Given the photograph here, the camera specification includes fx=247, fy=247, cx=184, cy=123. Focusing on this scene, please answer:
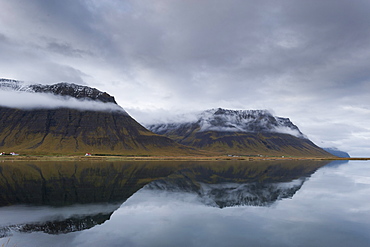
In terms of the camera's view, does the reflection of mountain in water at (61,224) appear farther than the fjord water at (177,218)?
Yes

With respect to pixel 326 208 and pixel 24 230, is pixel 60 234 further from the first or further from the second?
pixel 326 208

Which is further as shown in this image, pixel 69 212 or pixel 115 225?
pixel 69 212

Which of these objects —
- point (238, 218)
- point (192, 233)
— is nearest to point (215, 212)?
point (238, 218)

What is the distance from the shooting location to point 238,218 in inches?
1012

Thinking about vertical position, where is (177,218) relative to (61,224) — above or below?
above

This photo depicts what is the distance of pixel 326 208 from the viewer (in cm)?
3128

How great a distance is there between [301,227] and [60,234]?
21.0 metres

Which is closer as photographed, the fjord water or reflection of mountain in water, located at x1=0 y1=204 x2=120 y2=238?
the fjord water

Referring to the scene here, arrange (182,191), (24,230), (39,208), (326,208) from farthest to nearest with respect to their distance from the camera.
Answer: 1. (182,191)
2. (326,208)
3. (39,208)
4. (24,230)

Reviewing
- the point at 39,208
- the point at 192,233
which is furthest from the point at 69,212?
the point at 192,233

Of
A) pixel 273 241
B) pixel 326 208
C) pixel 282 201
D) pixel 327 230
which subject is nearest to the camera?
pixel 273 241

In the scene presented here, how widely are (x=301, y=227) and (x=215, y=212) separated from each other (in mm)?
9036

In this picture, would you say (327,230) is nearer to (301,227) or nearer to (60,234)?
(301,227)

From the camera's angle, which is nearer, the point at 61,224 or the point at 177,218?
the point at 61,224
